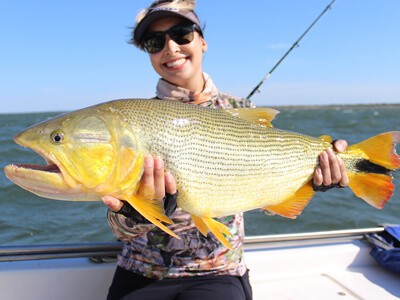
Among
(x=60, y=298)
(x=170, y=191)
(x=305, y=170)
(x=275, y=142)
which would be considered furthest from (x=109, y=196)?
(x=60, y=298)

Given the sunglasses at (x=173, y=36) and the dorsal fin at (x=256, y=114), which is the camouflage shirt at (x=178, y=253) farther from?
the sunglasses at (x=173, y=36)

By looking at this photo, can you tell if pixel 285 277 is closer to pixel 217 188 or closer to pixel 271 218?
pixel 217 188

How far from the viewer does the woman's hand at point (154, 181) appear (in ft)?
6.46

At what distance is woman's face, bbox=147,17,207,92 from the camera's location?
9.36ft

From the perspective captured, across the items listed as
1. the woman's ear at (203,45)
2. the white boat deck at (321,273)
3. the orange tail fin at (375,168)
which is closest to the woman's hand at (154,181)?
the orange tail fin at (375,168)

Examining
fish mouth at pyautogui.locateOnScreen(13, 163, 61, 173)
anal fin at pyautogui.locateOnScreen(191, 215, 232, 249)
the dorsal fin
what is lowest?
anal fin at pyautogui.locateOnScreen(191, 215, 232, 249)

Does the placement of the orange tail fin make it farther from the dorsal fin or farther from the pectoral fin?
the pectoral fin

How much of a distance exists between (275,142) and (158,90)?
1123 millimetres

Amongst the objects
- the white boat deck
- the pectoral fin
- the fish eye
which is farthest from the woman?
the white boat deck

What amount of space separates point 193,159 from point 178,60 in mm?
1114

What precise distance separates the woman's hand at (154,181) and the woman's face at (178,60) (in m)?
1.17

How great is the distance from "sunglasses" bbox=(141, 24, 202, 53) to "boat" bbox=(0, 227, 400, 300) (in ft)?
5.50

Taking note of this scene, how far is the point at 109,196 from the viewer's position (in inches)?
77.2

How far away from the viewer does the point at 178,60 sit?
292 cm
